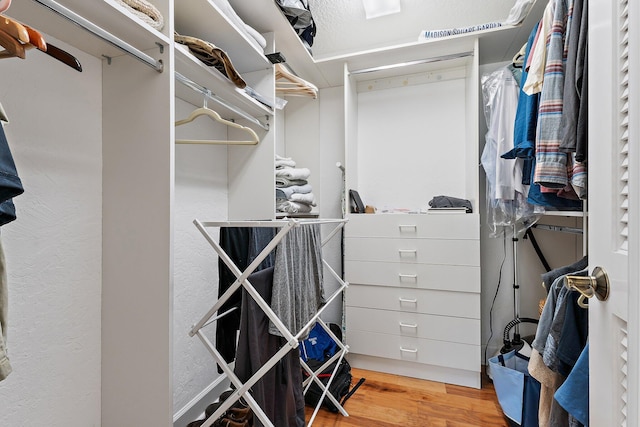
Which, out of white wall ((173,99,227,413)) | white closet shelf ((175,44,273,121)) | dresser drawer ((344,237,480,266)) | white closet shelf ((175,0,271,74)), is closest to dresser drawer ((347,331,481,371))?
dresser drawer ((344,237,480,266))

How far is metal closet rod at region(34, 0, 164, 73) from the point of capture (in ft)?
2.23

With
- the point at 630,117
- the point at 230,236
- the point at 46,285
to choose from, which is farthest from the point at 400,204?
the point at 46,285

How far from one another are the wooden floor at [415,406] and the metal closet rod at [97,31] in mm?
1749

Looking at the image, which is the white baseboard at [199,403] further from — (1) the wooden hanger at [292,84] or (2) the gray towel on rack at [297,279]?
(1) the wooden hanger at [292,84]

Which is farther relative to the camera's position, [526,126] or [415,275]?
[415,275]

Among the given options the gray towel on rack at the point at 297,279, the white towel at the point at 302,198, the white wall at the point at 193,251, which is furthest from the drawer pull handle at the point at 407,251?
the white wall at the point at 193,251

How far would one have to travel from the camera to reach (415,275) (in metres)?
1.92

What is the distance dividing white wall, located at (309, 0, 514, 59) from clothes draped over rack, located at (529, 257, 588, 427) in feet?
5.36

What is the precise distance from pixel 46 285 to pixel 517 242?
8.13 ft

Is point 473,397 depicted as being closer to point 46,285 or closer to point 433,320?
point 433,320

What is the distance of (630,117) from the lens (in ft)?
1.74

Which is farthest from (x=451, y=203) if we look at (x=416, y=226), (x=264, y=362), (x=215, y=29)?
(x=215, y=29)

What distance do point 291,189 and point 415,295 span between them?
3.45ft

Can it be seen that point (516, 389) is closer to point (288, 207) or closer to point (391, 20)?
point (288, 207)
